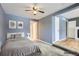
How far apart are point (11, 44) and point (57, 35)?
1031 millimetres

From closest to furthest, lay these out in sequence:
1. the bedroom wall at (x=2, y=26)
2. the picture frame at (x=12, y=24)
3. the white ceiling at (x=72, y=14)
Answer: the white ceiling at (x=72, y=14) < the bedroom wall at (x=2, y=26) < the picture frame at (x=12, y=24)

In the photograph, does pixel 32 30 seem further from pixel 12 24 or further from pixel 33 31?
pixel 12 24

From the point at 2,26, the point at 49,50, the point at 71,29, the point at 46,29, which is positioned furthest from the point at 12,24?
the point at 71,29

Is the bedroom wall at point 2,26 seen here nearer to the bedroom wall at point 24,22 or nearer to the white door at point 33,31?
the bedroom wall at point 24,22

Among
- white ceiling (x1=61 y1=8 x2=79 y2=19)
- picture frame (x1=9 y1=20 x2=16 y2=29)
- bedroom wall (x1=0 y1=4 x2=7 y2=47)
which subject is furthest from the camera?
picture frame (x1=9 y1=20 x2=16 y2=29)

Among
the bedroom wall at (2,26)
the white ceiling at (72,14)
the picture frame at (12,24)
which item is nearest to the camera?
the white ceiling at (72,14)

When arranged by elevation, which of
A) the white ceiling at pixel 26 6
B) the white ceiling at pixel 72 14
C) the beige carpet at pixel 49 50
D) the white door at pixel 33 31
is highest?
the white ceiling at pixel 26 6

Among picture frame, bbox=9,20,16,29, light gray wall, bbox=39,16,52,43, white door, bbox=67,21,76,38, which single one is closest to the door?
light gray wall, bbox=39,16,52,43

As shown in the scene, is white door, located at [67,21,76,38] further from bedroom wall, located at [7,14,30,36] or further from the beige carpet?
bedroom wall, located at [7,14,30,36]

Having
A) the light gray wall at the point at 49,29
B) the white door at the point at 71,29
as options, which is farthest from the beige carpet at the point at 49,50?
the white door at the point at 71,29

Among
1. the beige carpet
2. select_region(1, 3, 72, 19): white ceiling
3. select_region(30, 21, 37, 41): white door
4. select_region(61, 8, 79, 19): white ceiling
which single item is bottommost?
the beige carpet

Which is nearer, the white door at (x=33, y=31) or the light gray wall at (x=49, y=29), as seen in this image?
the light gray wall at (x=49, y=29)

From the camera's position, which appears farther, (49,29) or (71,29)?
(49,29)

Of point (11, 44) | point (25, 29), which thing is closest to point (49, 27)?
point (25, 29)
